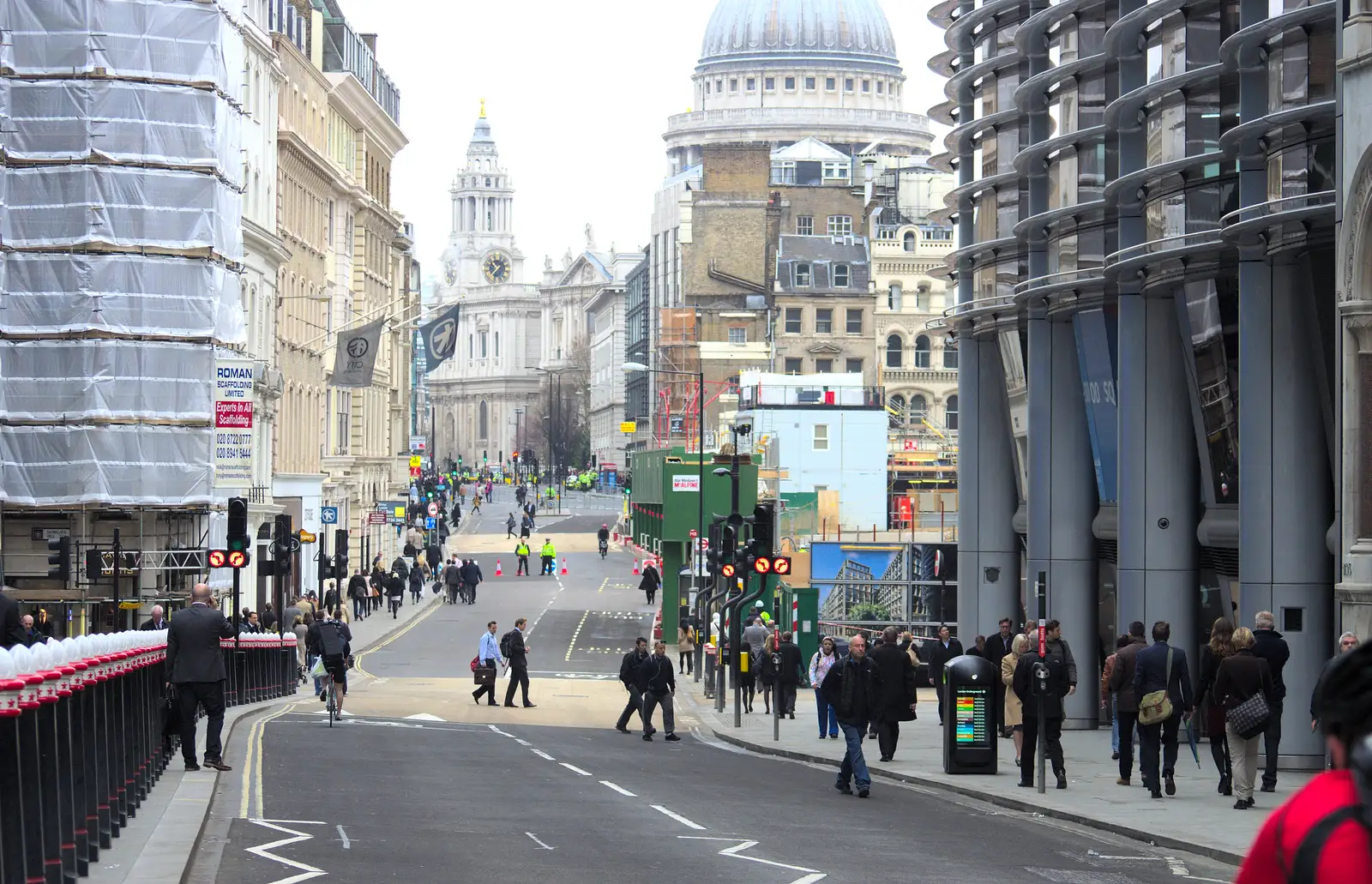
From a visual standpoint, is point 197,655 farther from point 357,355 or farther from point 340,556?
point 340,556

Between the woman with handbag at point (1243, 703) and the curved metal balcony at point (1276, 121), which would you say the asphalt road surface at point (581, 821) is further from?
the curved metal balcony at point (1276, 121)

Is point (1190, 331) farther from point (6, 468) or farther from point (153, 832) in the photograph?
point (6, 468)

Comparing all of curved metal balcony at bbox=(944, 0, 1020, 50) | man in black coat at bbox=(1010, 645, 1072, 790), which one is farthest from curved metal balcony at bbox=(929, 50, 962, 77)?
man in black coat at bbox=(1010, 645, 1072, 790)

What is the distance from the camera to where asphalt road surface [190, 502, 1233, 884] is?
1541cm

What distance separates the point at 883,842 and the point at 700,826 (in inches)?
62.7

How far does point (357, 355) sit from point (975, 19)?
2834 centimetres

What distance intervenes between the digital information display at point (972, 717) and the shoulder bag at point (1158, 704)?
3301mm

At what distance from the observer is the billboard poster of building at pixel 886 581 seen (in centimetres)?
4878

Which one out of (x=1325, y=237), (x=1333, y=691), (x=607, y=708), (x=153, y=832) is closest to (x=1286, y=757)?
(x=1325, y=237)

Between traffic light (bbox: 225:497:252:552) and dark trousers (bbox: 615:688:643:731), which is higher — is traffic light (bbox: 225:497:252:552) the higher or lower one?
the higher one

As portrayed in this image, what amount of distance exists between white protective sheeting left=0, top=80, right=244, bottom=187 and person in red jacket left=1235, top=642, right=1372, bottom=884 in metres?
42.2

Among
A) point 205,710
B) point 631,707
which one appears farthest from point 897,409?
point 205,710

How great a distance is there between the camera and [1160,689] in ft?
70.3

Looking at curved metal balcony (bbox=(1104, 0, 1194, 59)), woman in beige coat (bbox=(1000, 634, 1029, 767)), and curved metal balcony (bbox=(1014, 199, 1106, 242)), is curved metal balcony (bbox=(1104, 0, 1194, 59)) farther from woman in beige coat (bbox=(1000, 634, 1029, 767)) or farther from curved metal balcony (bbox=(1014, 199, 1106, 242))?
woman in beige coat (bbox=(1000, 634, 1029, 767))
